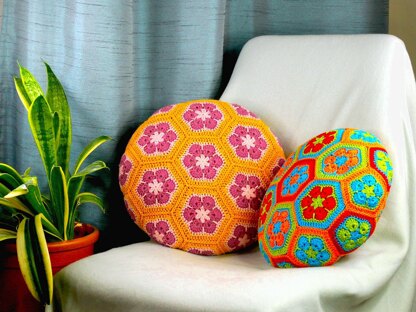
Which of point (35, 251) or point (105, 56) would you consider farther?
point (105, 56)

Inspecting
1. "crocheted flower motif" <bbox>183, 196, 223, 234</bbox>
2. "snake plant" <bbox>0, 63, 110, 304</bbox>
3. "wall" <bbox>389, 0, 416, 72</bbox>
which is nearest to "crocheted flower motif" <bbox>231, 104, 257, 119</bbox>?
"crocheted flower motif" <bbox>183, 196, 223, 234</bbox>

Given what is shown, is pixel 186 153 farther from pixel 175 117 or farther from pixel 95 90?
pixel 95 90

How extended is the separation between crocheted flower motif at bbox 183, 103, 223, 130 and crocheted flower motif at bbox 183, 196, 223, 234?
198 mm

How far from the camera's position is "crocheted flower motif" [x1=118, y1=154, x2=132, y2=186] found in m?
1.79

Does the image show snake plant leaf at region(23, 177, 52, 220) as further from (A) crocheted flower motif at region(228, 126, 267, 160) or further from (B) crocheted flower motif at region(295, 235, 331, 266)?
(B) crocheted flower motif at region(295, 235, 331, 266)

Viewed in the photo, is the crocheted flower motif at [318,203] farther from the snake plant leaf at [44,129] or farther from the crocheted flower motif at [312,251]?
the snake plant leaf at [44,129]

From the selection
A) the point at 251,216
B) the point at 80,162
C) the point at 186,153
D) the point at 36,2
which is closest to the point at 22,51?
the point at 36,2

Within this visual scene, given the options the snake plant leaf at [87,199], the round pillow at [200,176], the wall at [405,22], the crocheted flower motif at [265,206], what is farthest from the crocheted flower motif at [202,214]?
the wall at [405,22]

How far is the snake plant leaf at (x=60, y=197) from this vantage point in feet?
5.27

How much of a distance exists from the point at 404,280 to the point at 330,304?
0.89 ft

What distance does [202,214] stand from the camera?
1.72 meters

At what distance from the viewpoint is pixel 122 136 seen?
1938mm

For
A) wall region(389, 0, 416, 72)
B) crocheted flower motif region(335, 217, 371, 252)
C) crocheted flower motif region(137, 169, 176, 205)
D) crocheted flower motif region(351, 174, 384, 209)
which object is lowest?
crocheted flower motif region(137, 169, 176, 205)

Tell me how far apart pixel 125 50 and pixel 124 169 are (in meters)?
0.33
